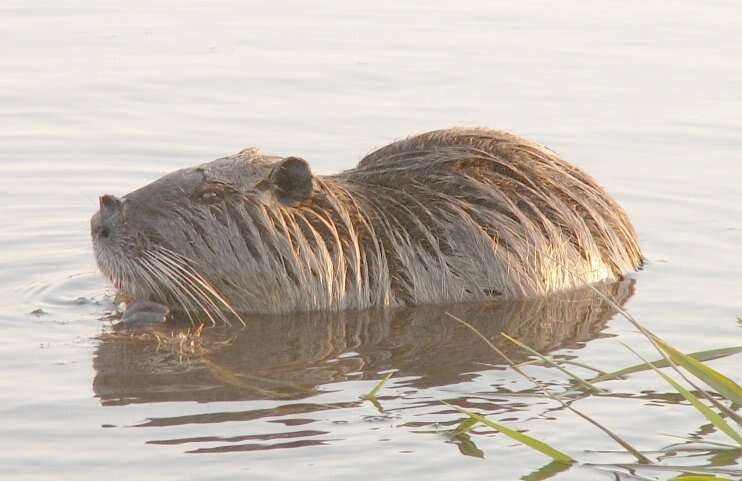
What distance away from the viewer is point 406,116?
9.09 m

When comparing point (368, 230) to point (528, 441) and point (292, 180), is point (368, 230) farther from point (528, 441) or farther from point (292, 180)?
point (528, 441)

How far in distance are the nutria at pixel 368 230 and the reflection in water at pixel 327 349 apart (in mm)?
106

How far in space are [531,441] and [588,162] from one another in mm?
4310

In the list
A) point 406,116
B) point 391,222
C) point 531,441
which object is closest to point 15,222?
point 391,222

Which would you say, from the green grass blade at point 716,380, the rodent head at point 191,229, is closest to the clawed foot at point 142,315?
the rodent head at point 191,229

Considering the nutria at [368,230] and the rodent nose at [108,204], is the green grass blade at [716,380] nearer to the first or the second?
the nutria at [368,230]

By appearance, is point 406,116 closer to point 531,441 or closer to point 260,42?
point 260,42

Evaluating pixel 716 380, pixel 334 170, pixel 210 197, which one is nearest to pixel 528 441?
pixel 716 380

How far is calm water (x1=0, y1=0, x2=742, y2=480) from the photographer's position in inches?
195

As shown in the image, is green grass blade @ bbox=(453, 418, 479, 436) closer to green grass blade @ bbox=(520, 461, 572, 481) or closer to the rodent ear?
green grass blade @ bbox=(520, 461, 572, 481)

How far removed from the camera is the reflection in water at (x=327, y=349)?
554 cm

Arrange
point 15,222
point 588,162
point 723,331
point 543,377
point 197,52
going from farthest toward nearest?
point 197,52
point 588,162
point 15,222
point 723,331
point 543,377

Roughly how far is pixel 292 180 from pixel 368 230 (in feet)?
1.20

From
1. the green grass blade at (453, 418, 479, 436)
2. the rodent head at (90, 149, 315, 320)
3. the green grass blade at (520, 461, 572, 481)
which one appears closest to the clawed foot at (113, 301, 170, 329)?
the rodent head at (90, 149, 315, 320)
